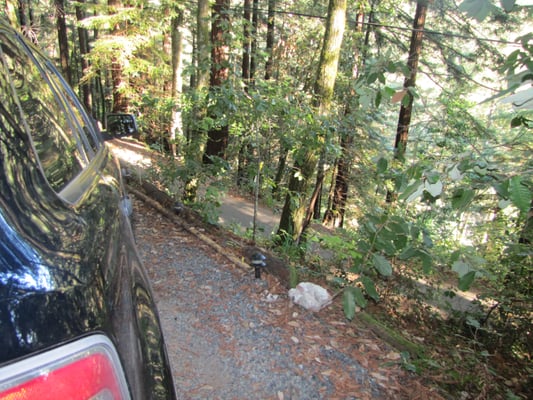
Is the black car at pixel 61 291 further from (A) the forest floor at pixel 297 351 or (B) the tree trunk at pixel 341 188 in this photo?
(B) the tree trunk at pixel 341 188

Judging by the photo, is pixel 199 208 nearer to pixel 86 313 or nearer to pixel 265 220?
pixel 86 313

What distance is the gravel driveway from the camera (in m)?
2.89

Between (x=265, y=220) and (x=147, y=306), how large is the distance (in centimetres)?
1258

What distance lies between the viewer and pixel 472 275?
1.87 m

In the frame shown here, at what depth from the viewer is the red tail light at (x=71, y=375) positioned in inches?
24.2

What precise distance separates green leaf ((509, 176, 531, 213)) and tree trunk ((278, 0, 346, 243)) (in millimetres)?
5064

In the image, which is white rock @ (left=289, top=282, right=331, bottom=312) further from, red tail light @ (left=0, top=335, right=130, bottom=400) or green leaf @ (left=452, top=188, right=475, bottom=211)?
red tail light @ (left=0, top=335, right=130, bottom=400)

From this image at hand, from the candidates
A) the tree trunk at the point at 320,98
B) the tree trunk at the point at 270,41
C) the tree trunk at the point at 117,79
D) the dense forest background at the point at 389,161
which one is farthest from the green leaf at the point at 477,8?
the tree trunk at the point at 270,41

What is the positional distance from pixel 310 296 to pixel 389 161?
1.81m

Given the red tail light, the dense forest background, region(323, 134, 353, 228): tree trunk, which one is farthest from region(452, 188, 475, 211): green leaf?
region(323, 134, 353, 228): tree trunk

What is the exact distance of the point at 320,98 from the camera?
7090mm

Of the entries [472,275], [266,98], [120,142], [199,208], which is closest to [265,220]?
[120,142]

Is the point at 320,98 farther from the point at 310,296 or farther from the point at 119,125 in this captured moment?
the point at 119,125

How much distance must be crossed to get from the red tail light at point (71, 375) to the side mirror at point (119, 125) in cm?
273
